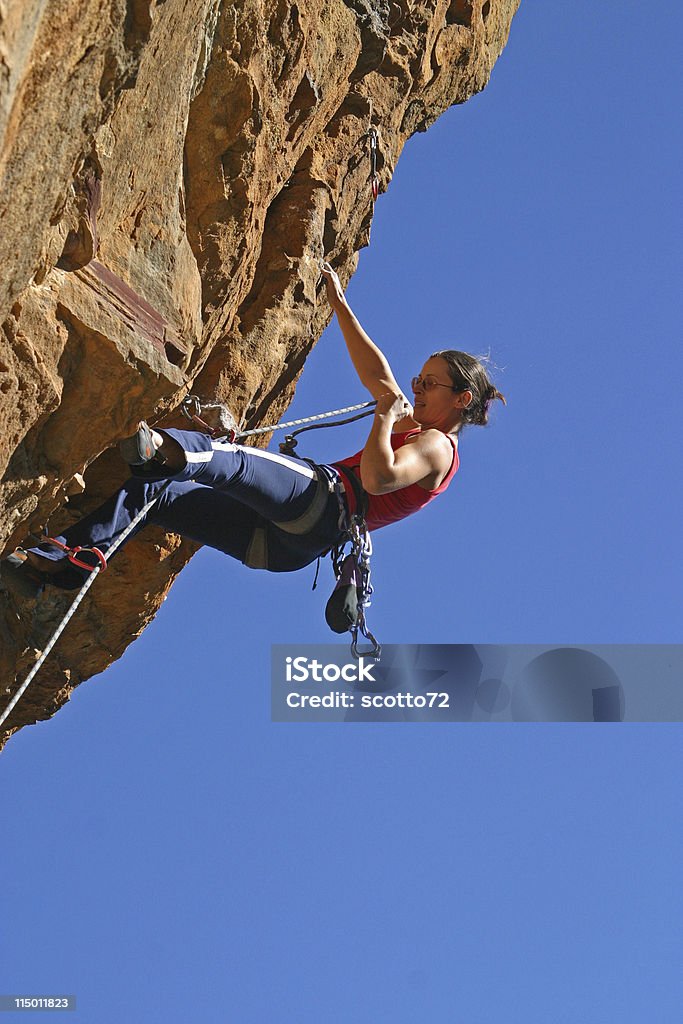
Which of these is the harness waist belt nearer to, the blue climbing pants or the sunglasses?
the blue climbing pants

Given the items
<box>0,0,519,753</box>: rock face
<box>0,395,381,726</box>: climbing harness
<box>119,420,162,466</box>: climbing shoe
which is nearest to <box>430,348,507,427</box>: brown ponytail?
<box>0,395,381,726</box>: climbing harness

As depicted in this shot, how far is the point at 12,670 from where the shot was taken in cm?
587

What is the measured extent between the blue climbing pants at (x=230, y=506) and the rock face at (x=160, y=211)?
0.70 ft

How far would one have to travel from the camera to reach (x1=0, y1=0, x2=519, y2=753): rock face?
301 centimetres

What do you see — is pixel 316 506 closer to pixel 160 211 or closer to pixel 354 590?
pixel 354 590

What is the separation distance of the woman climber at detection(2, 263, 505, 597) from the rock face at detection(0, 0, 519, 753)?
191 millimetres

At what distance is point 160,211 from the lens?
4117 mm

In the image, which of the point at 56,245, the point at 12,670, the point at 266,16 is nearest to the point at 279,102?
the point at 266,16

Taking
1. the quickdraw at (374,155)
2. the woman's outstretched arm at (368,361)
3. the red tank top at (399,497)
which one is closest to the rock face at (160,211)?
the quickdraw at (374,155)

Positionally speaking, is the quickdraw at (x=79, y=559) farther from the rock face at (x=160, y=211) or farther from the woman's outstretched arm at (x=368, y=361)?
the woman's outstretched arm at (x=368, y=361)

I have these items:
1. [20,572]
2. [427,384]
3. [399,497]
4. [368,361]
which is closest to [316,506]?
[399,497]

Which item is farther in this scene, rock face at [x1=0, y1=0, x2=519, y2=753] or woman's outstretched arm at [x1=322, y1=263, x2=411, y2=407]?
woman's outstretched arm at [x1=322, y1=263, x2=411, y2=407]

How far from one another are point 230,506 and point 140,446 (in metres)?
0.88

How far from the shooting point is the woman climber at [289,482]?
4.27m
